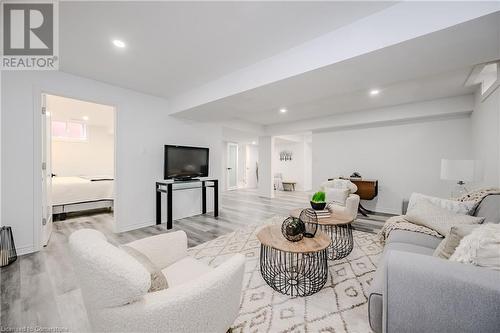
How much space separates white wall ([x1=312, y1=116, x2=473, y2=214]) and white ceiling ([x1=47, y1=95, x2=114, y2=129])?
581cm

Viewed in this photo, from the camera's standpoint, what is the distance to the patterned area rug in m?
1.43

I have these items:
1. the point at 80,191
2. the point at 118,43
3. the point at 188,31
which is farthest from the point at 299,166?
the point at 118,43

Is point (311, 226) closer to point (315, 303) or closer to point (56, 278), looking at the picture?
point (315, 303)

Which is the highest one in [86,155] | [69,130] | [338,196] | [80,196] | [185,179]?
[69,130]

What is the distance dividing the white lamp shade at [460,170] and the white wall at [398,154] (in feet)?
6.27

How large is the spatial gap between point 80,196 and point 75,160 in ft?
9.08

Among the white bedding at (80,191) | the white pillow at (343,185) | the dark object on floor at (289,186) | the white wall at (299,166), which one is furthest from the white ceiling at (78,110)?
the white wall at (299,166)

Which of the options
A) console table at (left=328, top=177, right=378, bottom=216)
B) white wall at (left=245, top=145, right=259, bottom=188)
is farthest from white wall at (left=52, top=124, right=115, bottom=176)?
console table at (left=328, top=177, right=378, bottom=216)

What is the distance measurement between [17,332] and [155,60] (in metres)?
2.76

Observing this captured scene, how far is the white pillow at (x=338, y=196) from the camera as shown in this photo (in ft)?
12.8

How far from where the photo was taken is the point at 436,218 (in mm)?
1977

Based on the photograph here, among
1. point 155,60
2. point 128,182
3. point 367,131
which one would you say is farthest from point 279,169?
point 155,60

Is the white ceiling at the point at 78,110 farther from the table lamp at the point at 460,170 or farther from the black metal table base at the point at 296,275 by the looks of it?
the table lamp at the point at 460,170

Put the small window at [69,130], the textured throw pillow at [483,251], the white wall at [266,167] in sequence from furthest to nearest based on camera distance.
A: the white wall at [266,167] < the small window at [69,130] < the textured throw pillow at [483,251]
